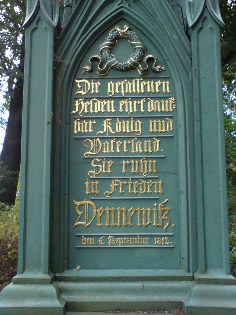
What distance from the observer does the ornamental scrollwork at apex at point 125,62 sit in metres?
4.94

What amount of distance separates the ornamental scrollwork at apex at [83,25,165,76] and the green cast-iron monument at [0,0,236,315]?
0.01 m

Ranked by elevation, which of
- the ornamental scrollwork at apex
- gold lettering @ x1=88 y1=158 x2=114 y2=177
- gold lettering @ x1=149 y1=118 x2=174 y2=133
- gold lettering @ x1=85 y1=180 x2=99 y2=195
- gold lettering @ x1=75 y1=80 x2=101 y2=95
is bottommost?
gold lettering @ x1=85 y1=180 x2=99 y2=195

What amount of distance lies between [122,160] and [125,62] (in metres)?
1.24

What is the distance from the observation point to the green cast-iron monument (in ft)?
14.2

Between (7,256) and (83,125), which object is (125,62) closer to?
(83,125)

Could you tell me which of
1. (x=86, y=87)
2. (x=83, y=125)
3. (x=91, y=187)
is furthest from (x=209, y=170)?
(x=86, y=87)

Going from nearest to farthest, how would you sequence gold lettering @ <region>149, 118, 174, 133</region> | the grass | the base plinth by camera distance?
1. the base plinth
2. gold lettering @ <region>149, 118, 174, 133</region>
3. the grass

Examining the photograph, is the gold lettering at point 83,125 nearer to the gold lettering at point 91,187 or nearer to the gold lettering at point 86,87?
the gold lettering at point 86,87

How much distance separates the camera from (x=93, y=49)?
16.5 feet

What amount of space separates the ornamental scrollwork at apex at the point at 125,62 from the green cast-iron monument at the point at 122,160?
0.04 feet

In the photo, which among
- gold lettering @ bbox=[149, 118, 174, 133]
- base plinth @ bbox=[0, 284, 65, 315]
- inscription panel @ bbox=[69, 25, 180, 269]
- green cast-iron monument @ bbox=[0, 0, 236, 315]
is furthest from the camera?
gold lettering @ bbox=[149, 118, 174, 133]

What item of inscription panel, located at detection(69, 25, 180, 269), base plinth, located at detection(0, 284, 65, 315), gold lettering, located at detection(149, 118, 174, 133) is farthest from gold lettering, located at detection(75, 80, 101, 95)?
base plinth, located at detection(0, 284, 65, 315)

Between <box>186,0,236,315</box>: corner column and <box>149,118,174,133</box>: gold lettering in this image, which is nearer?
<box>186,0,236,315</box>: corner column

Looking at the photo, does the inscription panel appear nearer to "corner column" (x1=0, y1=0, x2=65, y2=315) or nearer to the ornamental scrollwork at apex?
the ornamental scrollwork at apex
